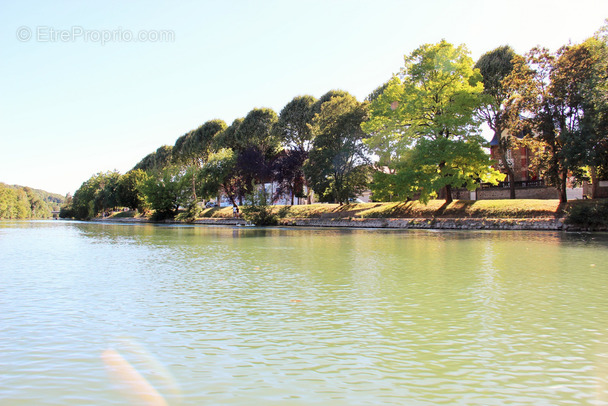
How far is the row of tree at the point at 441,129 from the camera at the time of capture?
109 feet

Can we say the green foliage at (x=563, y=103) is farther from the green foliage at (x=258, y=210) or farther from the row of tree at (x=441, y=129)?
the green foliage at (x=258, y=210)

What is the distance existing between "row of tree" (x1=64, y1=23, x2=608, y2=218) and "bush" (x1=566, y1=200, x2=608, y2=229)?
294 centimetres

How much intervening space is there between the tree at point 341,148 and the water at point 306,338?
41.6 m

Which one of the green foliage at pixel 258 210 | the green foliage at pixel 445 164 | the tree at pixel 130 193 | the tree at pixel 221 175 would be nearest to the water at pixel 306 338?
the green foliage at pixel 445 164

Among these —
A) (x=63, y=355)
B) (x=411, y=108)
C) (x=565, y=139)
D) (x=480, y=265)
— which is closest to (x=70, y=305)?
(x=63, y=355)

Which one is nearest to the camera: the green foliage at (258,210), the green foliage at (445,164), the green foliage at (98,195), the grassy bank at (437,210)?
the grassy bank at (437,210)

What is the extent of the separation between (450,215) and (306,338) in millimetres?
36887

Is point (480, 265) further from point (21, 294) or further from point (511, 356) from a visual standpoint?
point (21, 294)

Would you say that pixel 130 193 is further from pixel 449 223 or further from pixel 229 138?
pixel 449 223

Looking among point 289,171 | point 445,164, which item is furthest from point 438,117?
point 289,171

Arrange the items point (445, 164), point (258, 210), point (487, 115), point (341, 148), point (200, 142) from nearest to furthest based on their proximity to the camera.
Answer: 1. point (445, 164)
2. point (487, 115)
3. point (258, 210)
4. point (341, 148)
5. point (200, 142)

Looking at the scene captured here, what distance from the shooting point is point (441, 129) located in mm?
41406

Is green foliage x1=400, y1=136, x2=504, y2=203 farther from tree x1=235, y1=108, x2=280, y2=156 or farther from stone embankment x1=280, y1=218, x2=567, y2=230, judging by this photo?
tree x1=235, y1=108, x2=280, y2=156

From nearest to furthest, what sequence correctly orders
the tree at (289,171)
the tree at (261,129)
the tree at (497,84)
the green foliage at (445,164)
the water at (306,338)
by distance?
the water at (306,338) → the green foliage at (445,164) → the tree at (497,84) → the tree at (289,171) → the tree at (261,129)
